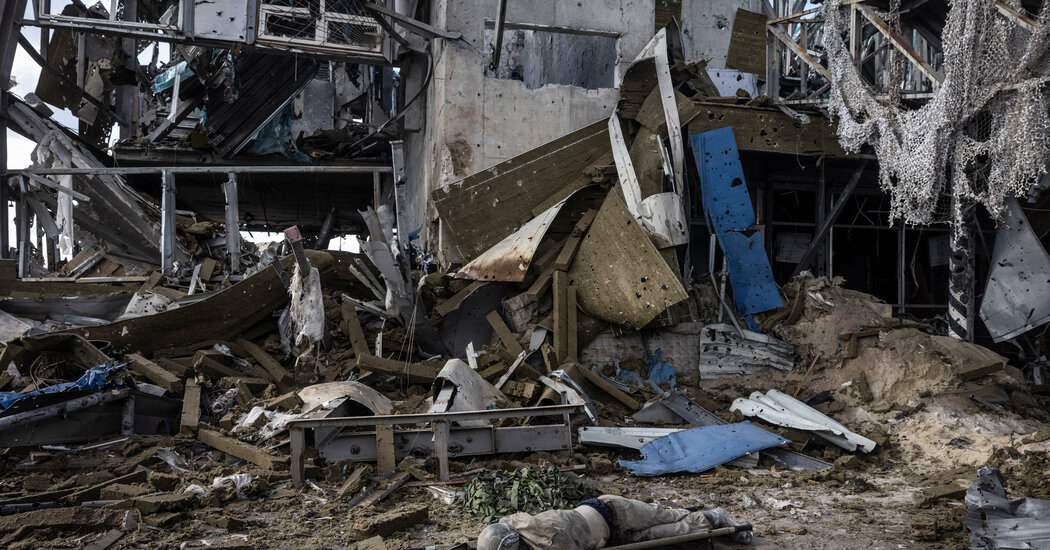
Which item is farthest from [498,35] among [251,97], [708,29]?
[251,97]

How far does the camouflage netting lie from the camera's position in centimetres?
797

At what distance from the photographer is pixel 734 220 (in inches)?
418

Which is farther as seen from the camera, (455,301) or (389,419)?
(455,301)

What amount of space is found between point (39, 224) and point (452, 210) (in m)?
7.76

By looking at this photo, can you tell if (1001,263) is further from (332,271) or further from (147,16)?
(147,16)

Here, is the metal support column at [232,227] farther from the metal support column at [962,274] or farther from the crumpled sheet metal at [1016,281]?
the crumpled sheet metal at [1016,281]

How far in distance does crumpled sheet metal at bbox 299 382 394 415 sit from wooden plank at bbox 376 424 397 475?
0.60m

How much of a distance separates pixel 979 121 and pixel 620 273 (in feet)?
15.0

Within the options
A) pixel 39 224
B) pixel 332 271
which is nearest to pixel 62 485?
pixel 332 271

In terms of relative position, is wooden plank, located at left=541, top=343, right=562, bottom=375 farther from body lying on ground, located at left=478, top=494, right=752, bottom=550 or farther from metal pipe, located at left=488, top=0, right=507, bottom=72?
metal pipe, located at left=488, top=0, right=507, bottom=72

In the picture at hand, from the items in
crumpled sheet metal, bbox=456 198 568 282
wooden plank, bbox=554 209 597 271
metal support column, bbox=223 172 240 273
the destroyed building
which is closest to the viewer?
the destroyed building

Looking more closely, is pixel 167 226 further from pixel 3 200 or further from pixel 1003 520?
pixel 1003 520

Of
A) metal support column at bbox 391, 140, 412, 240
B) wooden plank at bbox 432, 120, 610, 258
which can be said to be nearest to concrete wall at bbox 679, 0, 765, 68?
wooden plank at bbox 432, 120, 610, 258

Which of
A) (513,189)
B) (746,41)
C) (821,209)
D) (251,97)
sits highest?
(746,41)
